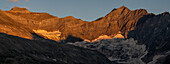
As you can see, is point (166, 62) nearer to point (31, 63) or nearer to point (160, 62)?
point (160, 62)

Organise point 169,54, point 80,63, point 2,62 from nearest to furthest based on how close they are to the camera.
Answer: point 2,62 < point 80,63 < point 169,54

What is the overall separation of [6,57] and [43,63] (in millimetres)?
19694

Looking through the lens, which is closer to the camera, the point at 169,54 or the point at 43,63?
the point at 43,63

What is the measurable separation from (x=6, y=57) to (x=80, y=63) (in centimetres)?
7976

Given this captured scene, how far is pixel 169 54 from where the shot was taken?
18300 centimetres

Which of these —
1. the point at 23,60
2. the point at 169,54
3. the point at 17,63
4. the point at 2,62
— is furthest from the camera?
the point at 169,54

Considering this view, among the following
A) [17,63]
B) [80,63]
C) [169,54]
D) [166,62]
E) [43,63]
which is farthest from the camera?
[169,54]

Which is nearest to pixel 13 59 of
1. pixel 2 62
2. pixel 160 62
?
pixel 2 62

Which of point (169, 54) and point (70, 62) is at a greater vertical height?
point (169, 54)

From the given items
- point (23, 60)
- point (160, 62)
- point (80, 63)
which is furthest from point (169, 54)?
point (23, 60)

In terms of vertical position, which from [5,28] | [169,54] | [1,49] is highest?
[5,28]

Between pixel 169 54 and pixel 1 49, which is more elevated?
pixel 169 54

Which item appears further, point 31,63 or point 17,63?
point 31,63

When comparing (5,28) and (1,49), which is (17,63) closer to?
(1,49)
